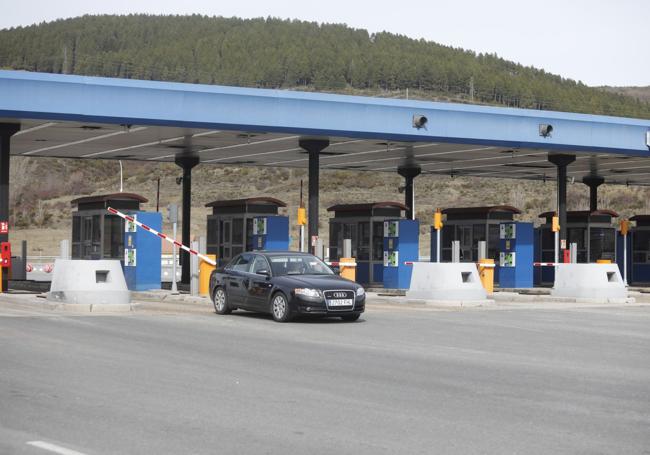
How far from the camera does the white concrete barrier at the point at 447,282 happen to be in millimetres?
25734

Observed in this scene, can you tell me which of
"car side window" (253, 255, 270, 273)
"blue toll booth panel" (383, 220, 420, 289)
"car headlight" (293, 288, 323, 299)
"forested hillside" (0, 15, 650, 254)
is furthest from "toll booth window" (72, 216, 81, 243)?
"forested hillside" (0, 15, 650, 254)

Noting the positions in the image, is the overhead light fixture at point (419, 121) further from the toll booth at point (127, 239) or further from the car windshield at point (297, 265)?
the car windshield at point (297, 265)

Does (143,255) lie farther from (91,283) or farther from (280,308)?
(280,308)

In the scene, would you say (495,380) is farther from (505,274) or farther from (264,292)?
(505,274)

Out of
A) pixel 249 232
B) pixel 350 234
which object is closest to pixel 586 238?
pixel 350 234

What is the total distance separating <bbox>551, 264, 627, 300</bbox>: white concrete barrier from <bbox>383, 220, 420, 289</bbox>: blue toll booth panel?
5.75 m

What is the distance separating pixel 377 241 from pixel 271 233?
4567mm

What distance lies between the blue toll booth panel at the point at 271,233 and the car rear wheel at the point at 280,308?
35.1 feet

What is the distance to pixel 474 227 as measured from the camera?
3572 cm

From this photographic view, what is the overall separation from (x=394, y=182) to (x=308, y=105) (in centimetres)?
7580

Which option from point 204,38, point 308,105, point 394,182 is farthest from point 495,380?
point 204,38

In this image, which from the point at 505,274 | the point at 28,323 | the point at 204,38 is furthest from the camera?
the point at 204,38

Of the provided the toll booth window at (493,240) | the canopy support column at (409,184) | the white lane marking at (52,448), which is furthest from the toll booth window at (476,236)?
the white lane marking at (52,448)

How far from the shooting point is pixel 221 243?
33531mm
